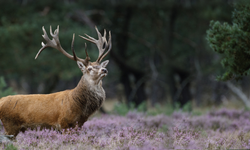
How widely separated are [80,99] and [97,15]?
34.0ft

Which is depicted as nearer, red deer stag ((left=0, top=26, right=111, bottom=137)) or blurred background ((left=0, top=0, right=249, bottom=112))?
red deer stag ((left=0, top=26, right=111, bottom=137))

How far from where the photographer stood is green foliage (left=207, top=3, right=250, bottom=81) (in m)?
4.75

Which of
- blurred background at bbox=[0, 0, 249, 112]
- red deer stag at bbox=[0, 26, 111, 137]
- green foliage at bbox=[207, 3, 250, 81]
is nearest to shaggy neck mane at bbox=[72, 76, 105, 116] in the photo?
red deer stag at bbox=[0, 26, 111, 137]

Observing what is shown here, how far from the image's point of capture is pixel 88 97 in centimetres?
497

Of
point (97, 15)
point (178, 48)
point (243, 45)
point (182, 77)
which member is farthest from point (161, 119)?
point (97, 15)

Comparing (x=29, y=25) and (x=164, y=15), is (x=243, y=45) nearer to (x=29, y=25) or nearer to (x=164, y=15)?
(x=164, y=15)

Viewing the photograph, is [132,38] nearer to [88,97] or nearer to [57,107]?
[88,97]

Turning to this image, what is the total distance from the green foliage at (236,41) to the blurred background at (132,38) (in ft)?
8.59

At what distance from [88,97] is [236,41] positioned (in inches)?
114

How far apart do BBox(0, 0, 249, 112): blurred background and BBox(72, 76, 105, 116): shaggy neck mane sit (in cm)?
333

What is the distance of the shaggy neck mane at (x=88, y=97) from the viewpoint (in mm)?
4898

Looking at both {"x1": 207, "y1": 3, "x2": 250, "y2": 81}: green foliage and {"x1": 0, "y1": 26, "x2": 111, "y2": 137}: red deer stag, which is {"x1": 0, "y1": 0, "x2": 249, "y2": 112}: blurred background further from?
{"x1": 0, "y1": 26, "x2": 111, "y2": 137}: red deer stag

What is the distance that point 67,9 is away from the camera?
41.4 feet

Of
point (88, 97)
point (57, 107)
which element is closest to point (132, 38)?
point (88, 97)
